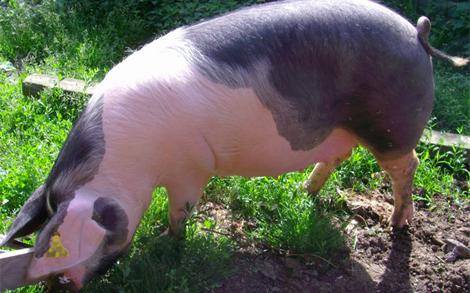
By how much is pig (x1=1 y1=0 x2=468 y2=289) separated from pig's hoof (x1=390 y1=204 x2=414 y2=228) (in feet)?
1.37

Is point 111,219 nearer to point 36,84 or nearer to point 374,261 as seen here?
point 374,261

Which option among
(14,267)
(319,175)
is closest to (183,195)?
(14,267)

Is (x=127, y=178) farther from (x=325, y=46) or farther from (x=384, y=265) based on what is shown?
(x=384, y=265)

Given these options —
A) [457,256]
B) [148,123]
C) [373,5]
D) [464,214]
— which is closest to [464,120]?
[464,214]

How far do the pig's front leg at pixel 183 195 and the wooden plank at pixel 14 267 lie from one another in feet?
2.13

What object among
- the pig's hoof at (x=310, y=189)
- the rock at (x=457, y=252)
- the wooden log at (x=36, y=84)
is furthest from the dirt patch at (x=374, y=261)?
the wooden log at (x=36, y=84)

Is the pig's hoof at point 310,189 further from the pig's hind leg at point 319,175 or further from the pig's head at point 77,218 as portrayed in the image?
the pig's head at point 77,218

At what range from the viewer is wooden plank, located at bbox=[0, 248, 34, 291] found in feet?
7.65

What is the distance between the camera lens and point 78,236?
2330mm

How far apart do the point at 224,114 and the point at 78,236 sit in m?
0.75

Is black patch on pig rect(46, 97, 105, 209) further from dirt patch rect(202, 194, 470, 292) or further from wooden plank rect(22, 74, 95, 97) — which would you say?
wooden plank rect(22, 74, 95, 97)

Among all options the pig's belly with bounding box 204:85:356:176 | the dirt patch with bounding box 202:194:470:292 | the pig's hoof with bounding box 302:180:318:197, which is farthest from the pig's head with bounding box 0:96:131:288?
the pig's hoof with bounding box 302:180:318:197

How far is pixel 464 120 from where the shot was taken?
441 centimetres

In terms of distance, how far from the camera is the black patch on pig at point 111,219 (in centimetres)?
237
